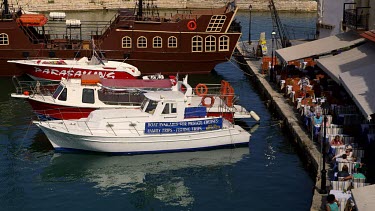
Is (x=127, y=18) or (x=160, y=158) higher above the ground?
(x=127, y=18)

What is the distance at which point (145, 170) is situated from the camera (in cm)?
2867

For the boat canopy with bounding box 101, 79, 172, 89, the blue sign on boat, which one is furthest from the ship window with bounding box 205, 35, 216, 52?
the blue sign on boat

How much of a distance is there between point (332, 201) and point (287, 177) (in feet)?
22.4

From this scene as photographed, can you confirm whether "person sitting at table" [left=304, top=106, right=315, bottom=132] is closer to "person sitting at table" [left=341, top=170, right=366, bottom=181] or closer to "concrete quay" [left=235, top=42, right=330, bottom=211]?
"concrete quay" [left=235, top=42, right=330, bottom=211]

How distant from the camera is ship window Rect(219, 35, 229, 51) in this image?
159 ft

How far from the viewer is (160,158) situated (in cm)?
2980

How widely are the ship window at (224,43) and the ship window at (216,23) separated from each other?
71cm

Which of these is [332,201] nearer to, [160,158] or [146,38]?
[160,158]

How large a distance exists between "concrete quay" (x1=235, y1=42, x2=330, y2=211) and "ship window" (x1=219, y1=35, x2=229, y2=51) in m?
1.94

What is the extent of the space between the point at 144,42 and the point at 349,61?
18.2m

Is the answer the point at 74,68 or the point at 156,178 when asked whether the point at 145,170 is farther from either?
the point at 74,68

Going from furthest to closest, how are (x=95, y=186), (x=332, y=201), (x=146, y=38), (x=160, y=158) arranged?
(x=146, y=38), (x=160, y=158), (x=95, y=186), (x=332, y=201)

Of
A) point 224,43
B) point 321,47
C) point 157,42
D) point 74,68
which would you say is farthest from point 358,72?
point 157,42

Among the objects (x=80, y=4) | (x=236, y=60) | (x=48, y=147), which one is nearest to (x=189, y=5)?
(x=80, y=4)
